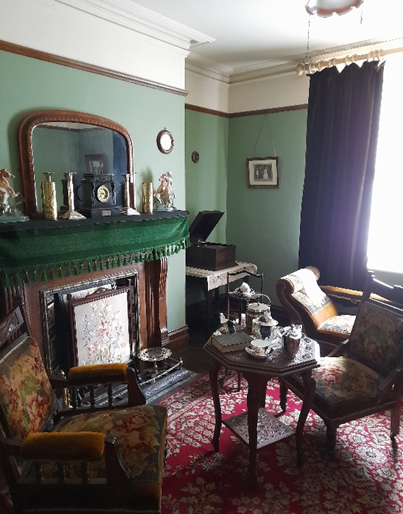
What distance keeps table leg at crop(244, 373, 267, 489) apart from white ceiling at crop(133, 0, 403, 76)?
7.42 ft

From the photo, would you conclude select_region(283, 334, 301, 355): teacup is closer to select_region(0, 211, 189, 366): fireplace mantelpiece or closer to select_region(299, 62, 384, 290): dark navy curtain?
select_region(0, 211, 189, 366): fireplace mantelpiece

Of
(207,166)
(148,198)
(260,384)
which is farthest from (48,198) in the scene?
(207,166)

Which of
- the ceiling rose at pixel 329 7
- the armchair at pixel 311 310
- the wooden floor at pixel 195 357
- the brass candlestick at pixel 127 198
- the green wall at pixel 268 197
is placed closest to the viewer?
the ceiling rose at pixel 329 7

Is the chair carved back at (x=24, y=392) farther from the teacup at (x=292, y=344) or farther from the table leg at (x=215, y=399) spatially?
the teacup at (x=292, y=344)

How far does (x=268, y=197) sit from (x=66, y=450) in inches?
141

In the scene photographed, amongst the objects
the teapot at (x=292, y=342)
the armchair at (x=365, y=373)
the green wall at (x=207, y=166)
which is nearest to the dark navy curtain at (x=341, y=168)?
the green wall at (x=207, y=166)

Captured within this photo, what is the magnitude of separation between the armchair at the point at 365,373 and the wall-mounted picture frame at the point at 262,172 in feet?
6.67

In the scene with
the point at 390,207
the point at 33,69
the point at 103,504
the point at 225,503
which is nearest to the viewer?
the point at 103,504

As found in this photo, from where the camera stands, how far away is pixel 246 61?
13.2 ft

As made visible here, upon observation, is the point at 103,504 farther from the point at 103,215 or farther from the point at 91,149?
the point at 91,149

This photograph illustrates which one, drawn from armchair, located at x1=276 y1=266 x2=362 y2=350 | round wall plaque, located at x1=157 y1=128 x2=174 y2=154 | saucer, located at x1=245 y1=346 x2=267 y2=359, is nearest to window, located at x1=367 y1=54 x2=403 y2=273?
armchair, located at x1=276 y1=266 x2=362 y2=350

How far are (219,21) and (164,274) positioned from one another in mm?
2065

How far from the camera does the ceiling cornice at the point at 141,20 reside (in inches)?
100

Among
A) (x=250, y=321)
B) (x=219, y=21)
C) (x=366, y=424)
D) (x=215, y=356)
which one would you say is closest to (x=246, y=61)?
(x=219, y=21)
